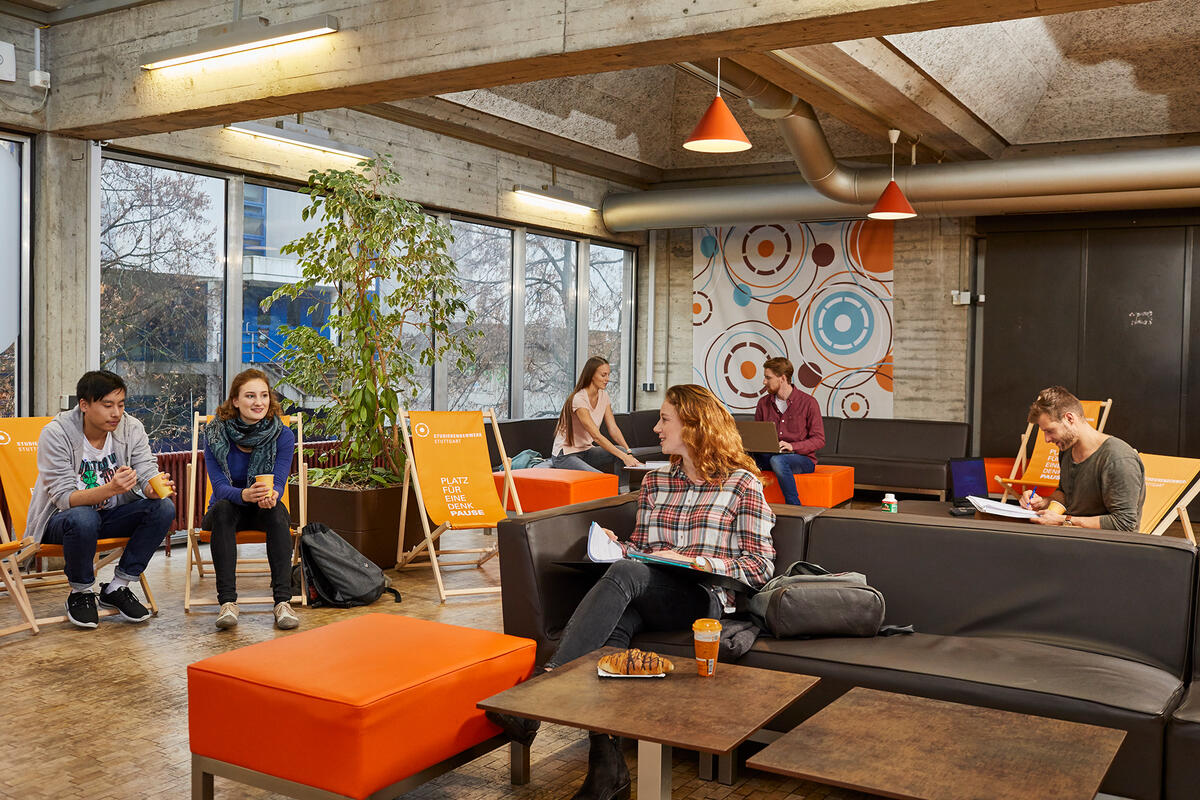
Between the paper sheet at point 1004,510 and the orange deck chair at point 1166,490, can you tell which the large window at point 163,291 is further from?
the orange deck chair at point 1166,490

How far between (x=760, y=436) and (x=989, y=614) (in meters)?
4.00

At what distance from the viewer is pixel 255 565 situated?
6.39 metres

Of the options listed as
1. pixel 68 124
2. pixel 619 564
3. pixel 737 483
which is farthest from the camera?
pixel 68 124

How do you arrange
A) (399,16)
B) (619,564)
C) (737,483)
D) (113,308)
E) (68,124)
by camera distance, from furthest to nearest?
(113,308) → (68,124) → (399,16) → (737,483) → (619,564)

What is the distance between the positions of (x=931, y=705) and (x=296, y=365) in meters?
4.95

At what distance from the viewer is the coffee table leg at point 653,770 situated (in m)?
2.45

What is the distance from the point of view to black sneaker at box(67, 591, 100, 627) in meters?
4.92

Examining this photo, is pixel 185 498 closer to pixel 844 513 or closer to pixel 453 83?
pixel 453 83

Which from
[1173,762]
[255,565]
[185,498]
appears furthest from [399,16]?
[1173,762]

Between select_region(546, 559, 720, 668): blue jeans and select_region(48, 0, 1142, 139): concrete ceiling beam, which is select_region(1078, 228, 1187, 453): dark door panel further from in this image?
select_region(546, 559, 720, 668): blue jeans

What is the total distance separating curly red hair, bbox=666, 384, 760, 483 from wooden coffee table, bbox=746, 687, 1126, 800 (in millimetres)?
1263

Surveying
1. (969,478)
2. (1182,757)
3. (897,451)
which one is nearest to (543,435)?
(897,451)

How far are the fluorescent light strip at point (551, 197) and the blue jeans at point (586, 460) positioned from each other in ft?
10.4

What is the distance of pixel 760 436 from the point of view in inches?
292
